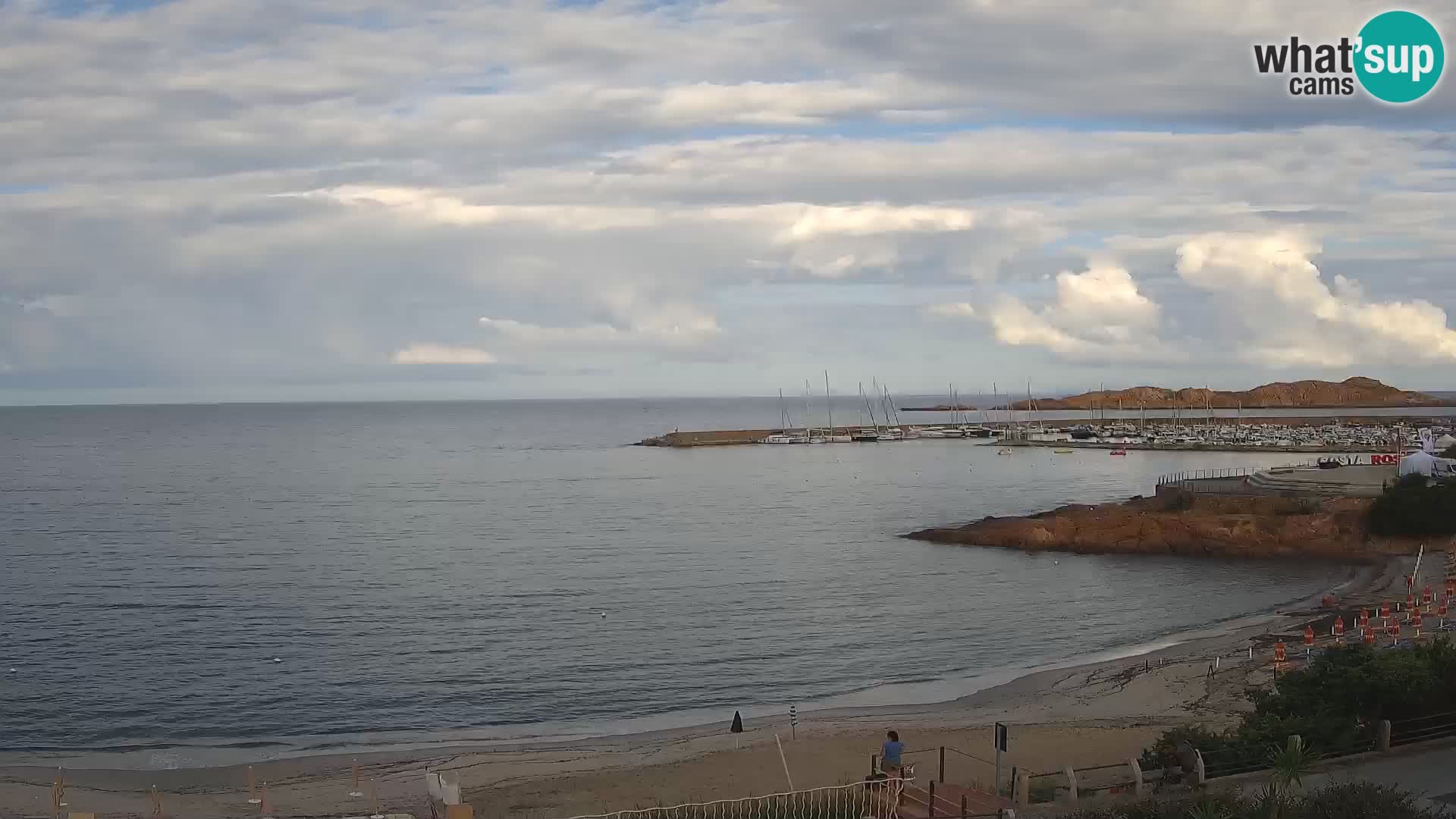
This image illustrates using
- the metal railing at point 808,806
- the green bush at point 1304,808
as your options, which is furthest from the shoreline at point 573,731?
the green bush at point 1304,808

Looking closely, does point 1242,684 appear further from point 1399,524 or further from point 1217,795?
point 1399,524

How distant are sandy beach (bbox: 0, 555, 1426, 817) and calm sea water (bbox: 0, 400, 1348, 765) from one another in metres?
1.80

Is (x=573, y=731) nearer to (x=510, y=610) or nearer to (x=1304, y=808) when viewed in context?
(x=510, y=610)

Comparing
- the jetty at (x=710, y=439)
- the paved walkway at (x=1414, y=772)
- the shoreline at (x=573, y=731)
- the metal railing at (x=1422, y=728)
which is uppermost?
the jetty at (x=710, y=439)

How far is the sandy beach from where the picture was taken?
873 inches

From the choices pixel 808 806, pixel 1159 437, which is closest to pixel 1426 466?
pixel 808 806

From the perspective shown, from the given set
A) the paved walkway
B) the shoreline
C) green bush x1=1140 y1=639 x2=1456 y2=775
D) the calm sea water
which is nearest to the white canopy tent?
the calm sea water

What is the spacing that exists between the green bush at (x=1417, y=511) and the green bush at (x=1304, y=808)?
42884 millimetres

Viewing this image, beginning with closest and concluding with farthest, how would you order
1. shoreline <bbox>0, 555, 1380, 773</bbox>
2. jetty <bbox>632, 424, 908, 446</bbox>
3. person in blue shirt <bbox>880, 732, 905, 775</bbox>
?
person in blue shirt <bbox>880, 732, 905, 775</bbox>
shoreline <bbox>0, 555, 1380, 773</bbox>
jetty <bbox>632, 424, 908, 446</bbox>

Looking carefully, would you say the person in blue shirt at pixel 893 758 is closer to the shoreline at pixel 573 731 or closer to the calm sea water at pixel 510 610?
the shoreline at pixel 573 731

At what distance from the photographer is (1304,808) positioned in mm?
14633

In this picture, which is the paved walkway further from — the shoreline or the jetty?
the jetty

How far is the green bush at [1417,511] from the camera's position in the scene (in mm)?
52719

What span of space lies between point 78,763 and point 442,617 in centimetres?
1770
